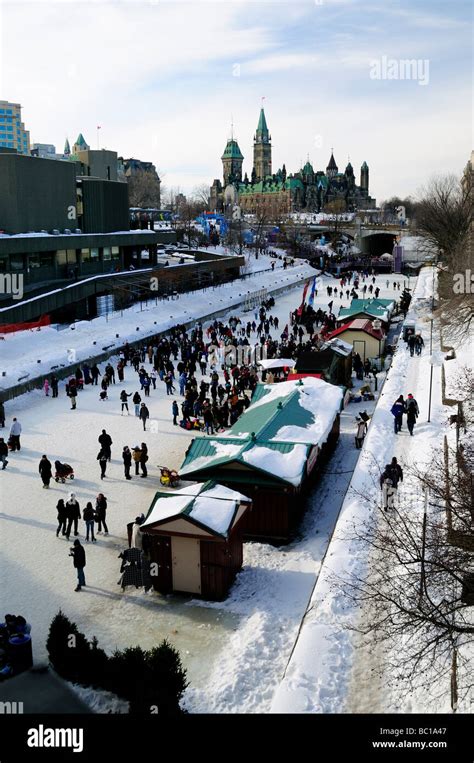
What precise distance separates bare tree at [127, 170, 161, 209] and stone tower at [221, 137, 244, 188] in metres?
48.1

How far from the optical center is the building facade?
453 ft

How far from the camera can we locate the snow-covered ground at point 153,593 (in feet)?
29.2

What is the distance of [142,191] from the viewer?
94938 mm

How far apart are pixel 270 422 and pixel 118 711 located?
24.2 feet

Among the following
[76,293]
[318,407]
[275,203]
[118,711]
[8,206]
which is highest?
[275,203]

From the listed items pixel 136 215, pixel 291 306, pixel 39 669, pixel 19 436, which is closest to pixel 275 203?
pixel 136 215

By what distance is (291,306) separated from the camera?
150ft

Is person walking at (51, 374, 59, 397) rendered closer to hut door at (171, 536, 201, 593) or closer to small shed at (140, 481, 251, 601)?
small shed at (140, 481, 251, 601)

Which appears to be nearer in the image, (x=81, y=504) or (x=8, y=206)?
(x=81, y=504)

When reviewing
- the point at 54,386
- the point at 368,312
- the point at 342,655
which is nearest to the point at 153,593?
the point at 342,655

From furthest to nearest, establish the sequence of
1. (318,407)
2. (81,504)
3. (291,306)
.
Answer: (291,306) < (318,407) < (81,504)

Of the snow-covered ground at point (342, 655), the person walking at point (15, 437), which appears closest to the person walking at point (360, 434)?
the snow-covered ground at point (342, 655)

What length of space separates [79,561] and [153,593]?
49.3 inches
